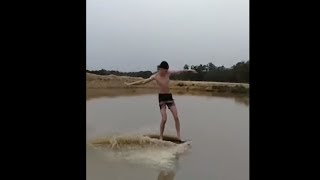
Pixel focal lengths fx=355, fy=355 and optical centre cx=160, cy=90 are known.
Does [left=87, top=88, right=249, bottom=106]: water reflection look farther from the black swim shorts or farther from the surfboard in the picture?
the surfboard

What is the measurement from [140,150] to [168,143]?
120mm

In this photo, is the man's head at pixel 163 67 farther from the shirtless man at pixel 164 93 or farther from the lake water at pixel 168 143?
the lake water at pixel 168 143

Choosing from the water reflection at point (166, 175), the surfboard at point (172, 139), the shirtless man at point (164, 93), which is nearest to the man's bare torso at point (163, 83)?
the shirtless man at point (164, 93)

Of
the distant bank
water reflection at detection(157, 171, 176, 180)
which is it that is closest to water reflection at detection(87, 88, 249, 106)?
the distant bank

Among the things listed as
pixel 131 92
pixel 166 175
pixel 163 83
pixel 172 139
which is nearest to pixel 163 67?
pixel 163 83

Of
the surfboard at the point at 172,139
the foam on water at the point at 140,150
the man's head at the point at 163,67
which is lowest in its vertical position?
the foam on water at the point at 140,150

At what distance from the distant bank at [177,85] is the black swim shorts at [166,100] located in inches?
1.7

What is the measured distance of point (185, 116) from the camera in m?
1.48

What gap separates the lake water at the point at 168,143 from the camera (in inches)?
54.7
